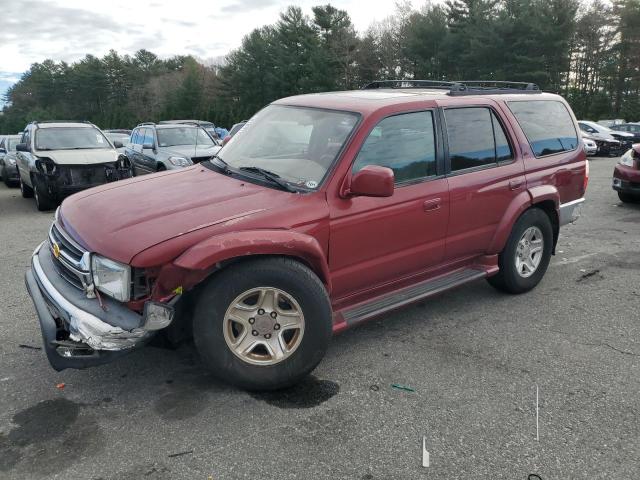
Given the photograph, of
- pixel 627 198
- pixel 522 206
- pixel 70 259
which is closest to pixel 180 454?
pixel 70 259

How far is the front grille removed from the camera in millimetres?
3137

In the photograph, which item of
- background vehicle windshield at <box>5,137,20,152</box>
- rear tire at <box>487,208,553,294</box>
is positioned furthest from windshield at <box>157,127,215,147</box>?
rear tire at <box>487,208,553,294</box>

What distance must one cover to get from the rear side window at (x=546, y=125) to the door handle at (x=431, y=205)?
1.43 metres

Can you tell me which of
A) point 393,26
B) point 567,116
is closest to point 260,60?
point 393,26

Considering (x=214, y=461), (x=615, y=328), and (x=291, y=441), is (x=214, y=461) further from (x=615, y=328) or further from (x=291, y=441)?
(x=615, y=328)

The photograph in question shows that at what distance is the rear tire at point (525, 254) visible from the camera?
15.9 ft

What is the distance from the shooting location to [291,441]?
9.52 ft

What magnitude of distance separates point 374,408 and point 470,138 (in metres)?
2.37

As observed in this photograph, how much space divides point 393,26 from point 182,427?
57.5 m

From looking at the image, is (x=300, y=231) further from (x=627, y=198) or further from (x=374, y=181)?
(x=627, y=198)

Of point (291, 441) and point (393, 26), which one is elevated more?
point (393, 26)

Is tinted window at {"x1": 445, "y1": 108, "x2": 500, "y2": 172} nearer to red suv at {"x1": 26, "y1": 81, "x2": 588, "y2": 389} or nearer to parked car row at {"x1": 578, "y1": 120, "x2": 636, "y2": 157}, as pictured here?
red suv at {"x1": 26, "y1": 81, "x2": 588, "y2": 389}

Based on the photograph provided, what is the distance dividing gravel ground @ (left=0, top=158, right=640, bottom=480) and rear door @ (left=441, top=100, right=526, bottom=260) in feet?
2.38

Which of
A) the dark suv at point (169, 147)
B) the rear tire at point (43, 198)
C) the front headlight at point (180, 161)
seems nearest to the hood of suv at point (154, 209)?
the rear tire at point (43, 198)
